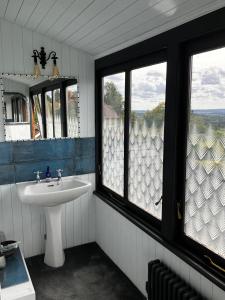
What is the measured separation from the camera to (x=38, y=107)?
2.94 m

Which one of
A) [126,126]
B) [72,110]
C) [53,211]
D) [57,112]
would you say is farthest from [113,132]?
[53,211]

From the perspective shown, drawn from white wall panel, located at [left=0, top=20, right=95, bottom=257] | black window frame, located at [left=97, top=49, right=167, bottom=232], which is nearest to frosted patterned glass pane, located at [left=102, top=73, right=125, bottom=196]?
black window frame, located at [left=97, top=49, right=167, bottom=232]

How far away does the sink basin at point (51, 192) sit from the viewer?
8.34 feet

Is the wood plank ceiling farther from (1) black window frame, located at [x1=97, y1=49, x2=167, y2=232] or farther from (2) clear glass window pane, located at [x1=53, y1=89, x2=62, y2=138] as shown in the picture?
(2) clear glass window pane, located at [x1=53, y1=89, x2=62, y2=138]

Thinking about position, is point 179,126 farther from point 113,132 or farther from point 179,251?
point 113,132

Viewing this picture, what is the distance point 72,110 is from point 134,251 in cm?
160

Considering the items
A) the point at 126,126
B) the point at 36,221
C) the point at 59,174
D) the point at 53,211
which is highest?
the point at 126,126

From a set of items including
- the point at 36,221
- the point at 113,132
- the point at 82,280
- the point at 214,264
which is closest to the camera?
the point at 214,264

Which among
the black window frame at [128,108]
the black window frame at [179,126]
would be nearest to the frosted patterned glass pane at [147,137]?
the black window frame at [128,108]

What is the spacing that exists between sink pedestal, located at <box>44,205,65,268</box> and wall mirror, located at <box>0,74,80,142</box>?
817 millimetres

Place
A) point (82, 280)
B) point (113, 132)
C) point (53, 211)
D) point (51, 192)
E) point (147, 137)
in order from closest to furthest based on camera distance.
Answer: point (147, 137) < point (51, 192) < point (82, 280) < point (53, 211) < point (113, 132)

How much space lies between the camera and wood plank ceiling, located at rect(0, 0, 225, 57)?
1.74m

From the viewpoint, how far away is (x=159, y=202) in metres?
2.28

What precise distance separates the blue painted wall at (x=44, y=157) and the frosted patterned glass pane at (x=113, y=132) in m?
0.22
